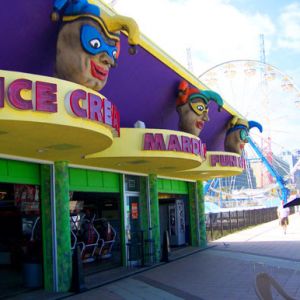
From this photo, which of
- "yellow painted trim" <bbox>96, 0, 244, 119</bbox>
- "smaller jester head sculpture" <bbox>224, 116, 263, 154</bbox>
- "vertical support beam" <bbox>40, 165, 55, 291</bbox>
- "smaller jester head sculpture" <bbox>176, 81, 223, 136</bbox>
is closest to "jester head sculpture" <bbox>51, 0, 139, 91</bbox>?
"yellow painted trim" <bbox>96, 0, 244, 119</bbox>

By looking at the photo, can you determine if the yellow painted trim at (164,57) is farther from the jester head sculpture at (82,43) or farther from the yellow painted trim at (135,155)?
the yellow painted trim at (135,155)

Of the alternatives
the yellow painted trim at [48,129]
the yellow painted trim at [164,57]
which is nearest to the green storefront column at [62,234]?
the yellow painted trim at [48,129]

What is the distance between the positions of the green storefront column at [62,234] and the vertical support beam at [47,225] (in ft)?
0.65

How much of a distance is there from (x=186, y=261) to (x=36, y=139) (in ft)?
29.3

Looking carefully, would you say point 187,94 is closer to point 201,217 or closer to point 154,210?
point 154,210

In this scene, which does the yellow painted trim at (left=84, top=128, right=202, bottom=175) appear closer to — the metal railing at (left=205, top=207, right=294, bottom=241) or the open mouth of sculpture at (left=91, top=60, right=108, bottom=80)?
the open mouth of sculpture at (left=91, top=60, right=108, bottom=80)

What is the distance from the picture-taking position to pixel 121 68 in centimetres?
1302

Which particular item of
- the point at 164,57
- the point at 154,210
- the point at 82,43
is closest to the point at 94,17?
the point at 82,43

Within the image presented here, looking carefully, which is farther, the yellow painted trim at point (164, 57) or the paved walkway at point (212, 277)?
the yellow painted trim at point (164, 57)

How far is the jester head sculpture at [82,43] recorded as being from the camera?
30.8ft

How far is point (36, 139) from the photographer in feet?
28.8

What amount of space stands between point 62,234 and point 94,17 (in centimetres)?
517

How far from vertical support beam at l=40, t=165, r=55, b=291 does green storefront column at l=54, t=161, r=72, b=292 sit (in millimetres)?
198

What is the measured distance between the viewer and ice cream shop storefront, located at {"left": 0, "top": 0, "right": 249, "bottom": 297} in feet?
27.1
